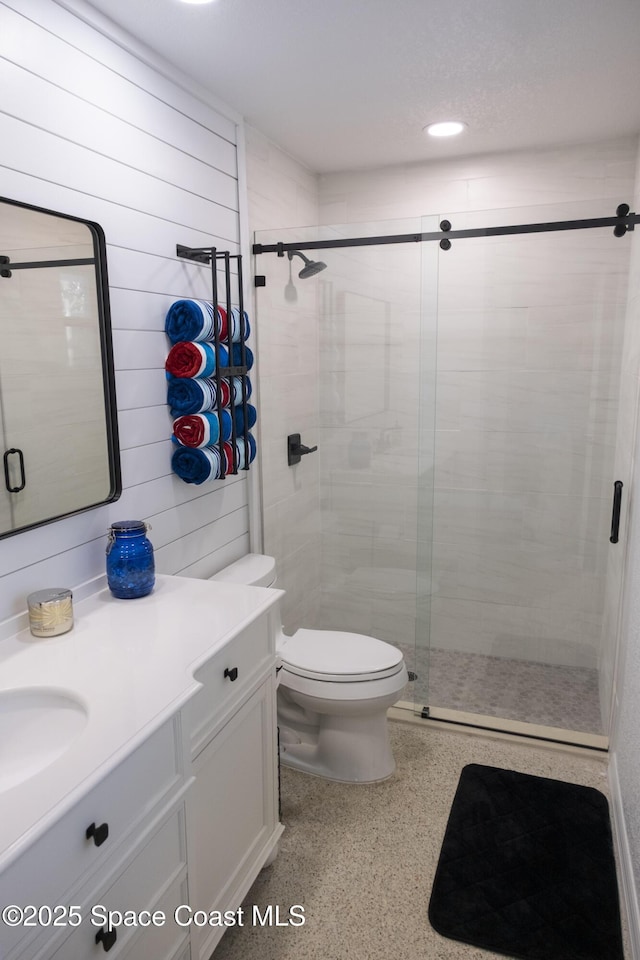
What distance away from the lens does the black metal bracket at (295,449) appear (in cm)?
292

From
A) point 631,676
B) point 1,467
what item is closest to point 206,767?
point 1,467

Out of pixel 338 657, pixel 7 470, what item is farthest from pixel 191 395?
pixel 338 657

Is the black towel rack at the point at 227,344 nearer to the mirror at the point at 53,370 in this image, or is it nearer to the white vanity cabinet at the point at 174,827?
the mirror at the point at 53,370

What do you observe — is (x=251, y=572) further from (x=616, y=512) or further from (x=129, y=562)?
(x=616, y=512)

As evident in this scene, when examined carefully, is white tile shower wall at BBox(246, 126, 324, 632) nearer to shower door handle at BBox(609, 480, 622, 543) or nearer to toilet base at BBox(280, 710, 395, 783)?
toilet base at BBox(280, 710, 395, 783)

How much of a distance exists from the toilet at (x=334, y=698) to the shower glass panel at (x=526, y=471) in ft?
1.75

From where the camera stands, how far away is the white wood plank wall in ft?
5.24

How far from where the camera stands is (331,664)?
7.80ft

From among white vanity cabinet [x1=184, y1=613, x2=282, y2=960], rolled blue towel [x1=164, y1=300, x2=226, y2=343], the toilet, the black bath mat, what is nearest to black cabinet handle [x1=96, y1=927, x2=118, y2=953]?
white vanity cabinet [x1=184, y1=613, x2=282, y2=960]

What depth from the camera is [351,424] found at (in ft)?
9.57

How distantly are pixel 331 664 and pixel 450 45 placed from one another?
2011 millimetres

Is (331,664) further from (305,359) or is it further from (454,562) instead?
(305,359)

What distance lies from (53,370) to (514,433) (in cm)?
181

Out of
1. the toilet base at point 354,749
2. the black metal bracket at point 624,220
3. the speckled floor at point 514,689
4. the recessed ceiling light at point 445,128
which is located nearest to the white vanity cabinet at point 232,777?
the toilet base at point 354,749
